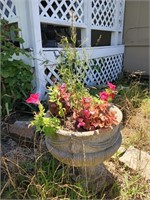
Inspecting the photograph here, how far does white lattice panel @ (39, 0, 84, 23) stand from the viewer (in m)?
2.65

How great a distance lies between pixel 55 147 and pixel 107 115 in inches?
16.5

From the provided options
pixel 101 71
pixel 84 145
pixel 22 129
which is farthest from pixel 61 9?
pixel 84 145

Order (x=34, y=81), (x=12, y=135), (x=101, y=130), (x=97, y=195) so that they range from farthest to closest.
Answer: (x=34, y=81) → (x=12, y=135) → (x=97, y=195) → (x=101, y=130)

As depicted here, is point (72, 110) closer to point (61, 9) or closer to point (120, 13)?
point (61, 9)

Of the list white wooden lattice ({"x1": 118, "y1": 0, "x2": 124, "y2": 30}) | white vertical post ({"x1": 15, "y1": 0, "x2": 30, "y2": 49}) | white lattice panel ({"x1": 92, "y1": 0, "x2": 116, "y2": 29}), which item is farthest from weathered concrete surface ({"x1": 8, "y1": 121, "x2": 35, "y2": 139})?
white wooden lattice ({"x1": 118, "y1": 0, "x2": 124, "y2": 30})

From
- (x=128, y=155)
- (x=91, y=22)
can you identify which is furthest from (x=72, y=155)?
(x=91, y=22)

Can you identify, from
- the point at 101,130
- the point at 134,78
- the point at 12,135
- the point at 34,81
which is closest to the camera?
the point at 101,130

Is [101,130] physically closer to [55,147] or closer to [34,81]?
[55,147]

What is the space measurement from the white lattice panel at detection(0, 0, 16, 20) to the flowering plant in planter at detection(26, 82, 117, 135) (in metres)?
1.50

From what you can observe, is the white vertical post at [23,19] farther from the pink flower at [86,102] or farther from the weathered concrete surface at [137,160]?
the weathered concrete surface at [137,160]

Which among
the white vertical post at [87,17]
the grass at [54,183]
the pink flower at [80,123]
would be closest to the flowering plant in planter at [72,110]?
the pink flower at [80,123]

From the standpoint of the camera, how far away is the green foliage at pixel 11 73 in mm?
2291

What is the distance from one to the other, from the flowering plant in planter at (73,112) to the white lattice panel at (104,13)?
2.35 meters

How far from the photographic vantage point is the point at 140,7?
476 cm
